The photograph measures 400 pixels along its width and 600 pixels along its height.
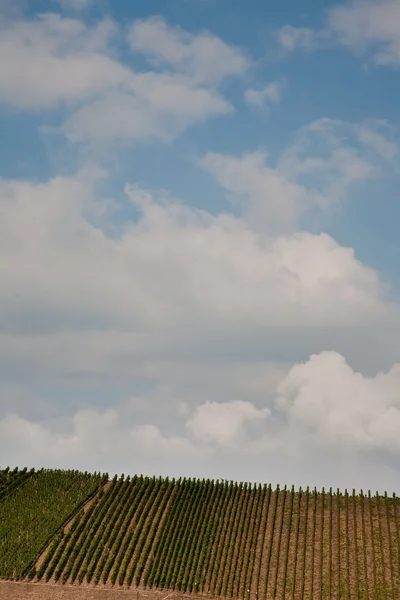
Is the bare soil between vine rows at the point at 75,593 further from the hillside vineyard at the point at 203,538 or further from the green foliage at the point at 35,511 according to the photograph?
the green foliage at the point at 35,511

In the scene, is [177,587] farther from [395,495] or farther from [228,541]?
[395,495]

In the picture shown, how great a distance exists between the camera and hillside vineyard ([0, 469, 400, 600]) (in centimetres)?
4266

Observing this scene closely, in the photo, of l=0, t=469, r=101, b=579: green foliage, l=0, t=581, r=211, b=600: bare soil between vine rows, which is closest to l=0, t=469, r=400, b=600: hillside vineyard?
l=0, t=469, r=101, b=579: green foliage

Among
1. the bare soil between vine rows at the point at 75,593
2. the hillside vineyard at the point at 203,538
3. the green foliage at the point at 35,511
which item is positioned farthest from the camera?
the green foliage at the point at 35,511

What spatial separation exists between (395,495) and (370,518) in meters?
4.59

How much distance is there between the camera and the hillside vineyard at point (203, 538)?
4266 cm

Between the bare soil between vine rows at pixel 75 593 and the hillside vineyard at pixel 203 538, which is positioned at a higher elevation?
the hillside vineyard at pixel 203 538

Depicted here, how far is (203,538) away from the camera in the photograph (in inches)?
1868

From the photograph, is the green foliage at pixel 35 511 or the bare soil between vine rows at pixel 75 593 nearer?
the bare soil between vine rows at pixel 75 593

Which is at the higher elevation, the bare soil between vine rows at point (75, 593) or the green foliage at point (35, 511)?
the green foliage at point (35, 511)

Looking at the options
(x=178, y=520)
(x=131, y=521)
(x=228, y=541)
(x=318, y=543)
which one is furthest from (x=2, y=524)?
(x=318, y=543)

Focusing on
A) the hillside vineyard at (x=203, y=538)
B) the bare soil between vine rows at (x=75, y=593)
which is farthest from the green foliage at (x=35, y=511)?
the bare soil between vine rows at (x=75, y=593)

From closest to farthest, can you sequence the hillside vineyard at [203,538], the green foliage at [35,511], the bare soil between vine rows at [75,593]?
the bare soil between vine rows at [75,593], the hillside vineyard at [203,538], the green foliage at [35,511]

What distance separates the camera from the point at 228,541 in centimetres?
4716
